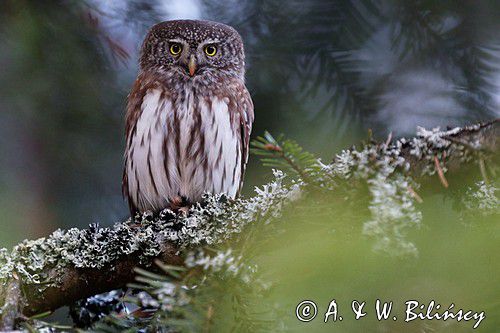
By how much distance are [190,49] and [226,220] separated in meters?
1.46

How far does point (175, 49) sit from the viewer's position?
299 centimetres

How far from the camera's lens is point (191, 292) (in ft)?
3.57

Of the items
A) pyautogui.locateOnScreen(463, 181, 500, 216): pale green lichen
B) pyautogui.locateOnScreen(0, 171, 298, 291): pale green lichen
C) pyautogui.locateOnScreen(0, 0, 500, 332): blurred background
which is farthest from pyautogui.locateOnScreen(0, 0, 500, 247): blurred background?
pyautogui.locateOnScreen(463, 181, 500, 216): pale green lichen

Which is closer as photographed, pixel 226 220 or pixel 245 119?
pixel 226 220

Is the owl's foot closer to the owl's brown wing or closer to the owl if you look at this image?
the owl

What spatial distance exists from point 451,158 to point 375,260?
640mm

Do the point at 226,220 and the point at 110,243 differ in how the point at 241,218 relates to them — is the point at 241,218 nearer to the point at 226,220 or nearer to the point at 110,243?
the point at 226,220

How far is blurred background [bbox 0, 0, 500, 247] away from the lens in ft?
7.60

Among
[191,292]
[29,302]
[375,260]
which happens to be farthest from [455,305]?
[29,302]

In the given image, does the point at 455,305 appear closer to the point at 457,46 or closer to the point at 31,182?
the point at 457,46
